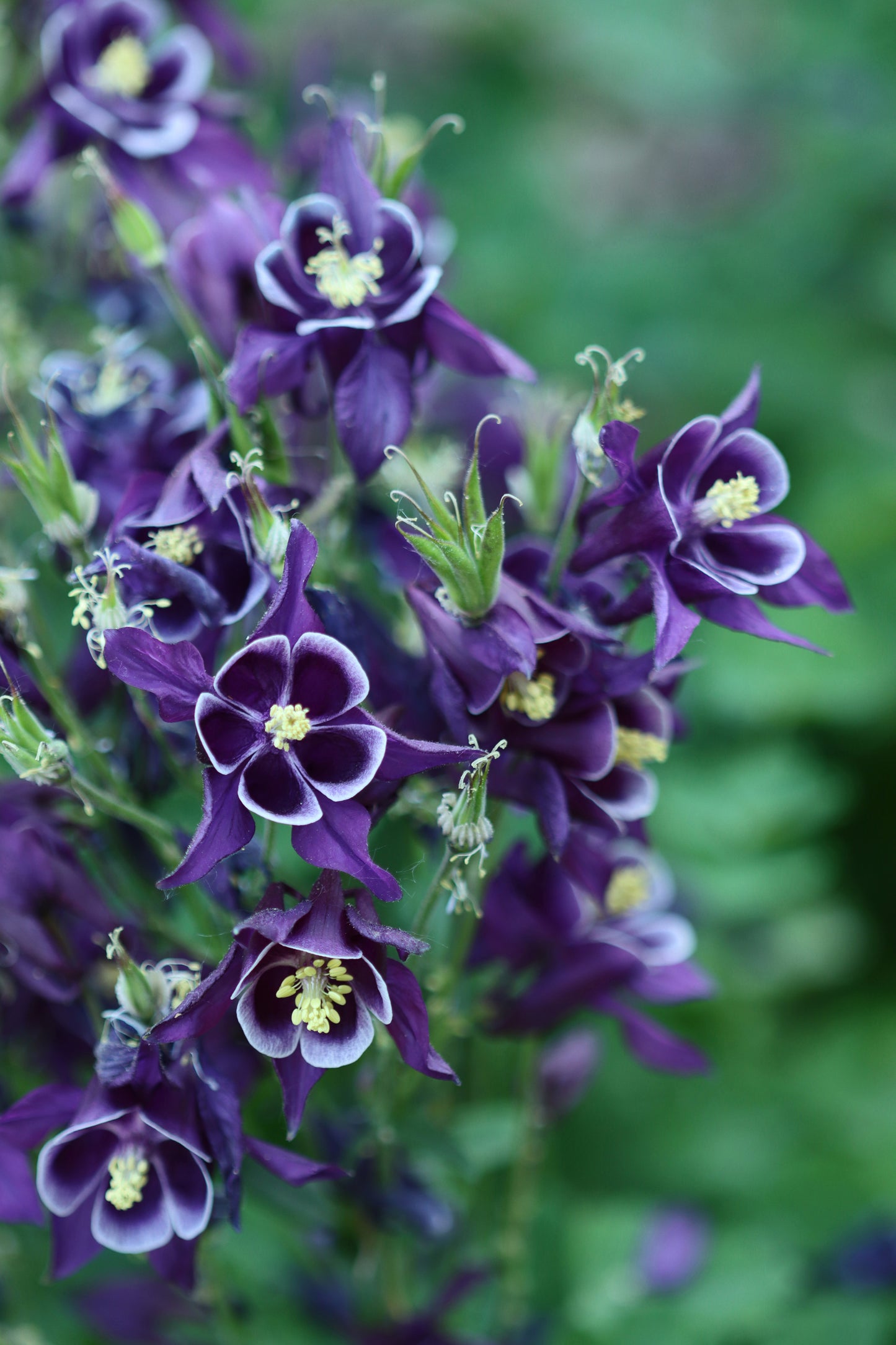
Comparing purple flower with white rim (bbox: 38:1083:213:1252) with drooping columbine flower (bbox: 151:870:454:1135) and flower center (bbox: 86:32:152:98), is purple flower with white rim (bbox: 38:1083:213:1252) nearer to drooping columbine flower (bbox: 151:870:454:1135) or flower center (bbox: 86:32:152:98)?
drooping columbine flower (bbox: 151:870:454:1135)

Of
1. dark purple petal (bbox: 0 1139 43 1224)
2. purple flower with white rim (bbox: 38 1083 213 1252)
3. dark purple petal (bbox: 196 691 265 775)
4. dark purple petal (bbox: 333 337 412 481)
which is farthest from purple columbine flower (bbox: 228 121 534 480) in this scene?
dark purple petal (bbox: 0 1139 43 1224)

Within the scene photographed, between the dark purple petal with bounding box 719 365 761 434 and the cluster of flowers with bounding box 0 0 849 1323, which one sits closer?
the cluster of flowers with bounding box 0 0 849 1323

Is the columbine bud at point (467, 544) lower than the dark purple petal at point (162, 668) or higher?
higher

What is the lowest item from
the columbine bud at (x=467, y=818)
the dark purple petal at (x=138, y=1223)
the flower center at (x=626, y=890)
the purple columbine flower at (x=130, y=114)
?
the dark purple petal at (x=138, y=1223)

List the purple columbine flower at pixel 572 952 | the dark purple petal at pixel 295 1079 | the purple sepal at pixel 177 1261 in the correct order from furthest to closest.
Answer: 1. the purple columbine flower at pixel 572 952
2. the purple sepal at pixel 177 1261
3. the dark purple petal at pixel 295 1079

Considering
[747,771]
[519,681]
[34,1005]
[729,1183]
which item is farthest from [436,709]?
[729,1183]

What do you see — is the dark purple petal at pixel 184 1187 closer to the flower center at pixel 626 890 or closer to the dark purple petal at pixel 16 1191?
the dark purple petal at pixel 16 1191

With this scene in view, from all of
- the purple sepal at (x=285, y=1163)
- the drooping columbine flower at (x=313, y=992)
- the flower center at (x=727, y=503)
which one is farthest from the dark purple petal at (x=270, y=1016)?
the flower center at (x=727, y=503)

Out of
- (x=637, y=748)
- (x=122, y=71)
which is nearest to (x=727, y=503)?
(x=637, y=748)
